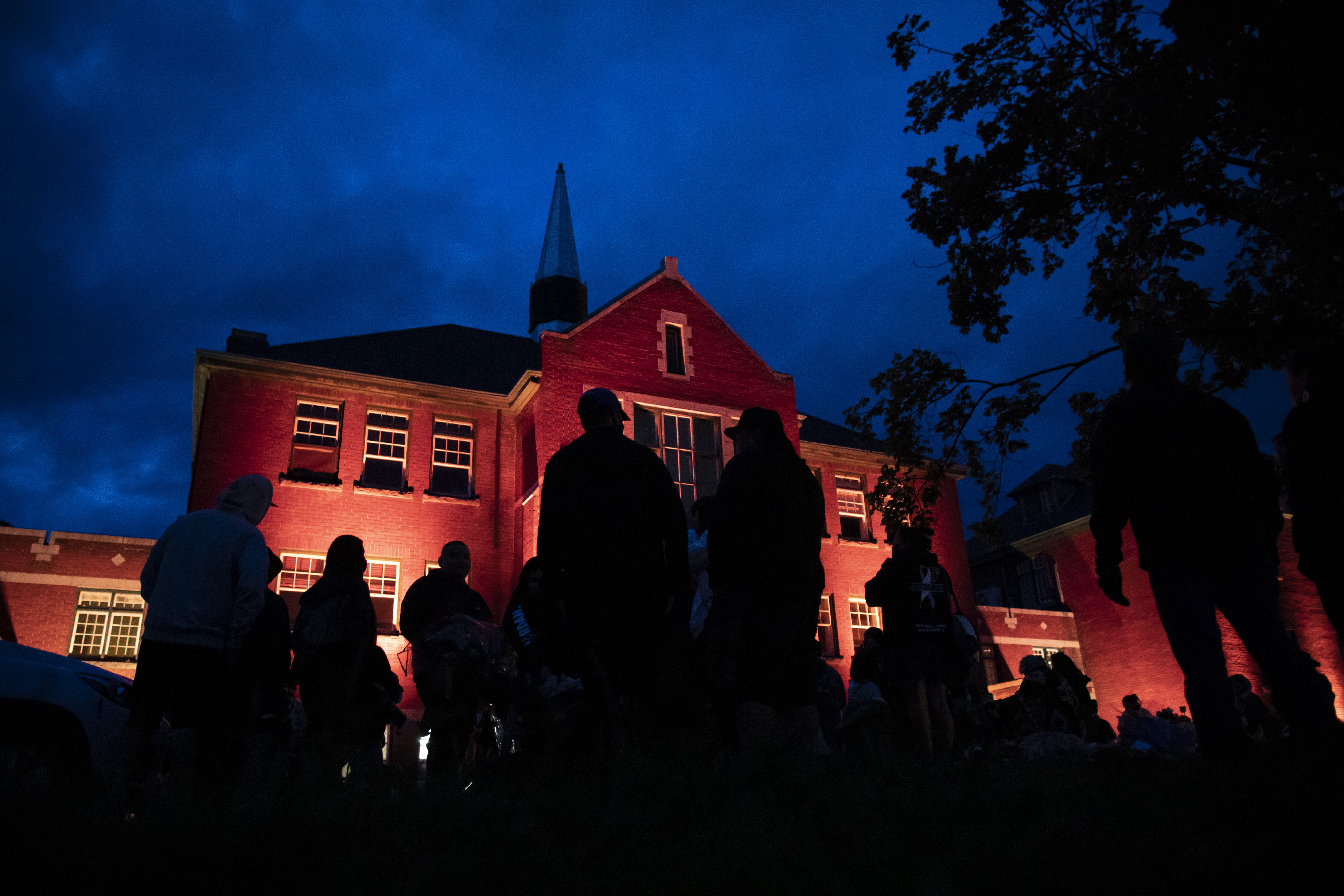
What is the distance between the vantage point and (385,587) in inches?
658

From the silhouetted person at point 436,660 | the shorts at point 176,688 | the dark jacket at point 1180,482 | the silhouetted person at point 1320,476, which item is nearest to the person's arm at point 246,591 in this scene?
the shorts at point 176,688

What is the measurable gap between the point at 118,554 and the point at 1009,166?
17.1 meters

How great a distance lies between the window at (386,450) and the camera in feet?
58.5

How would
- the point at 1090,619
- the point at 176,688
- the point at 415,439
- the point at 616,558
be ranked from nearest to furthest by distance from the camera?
the point at 616,558, the point at 176,688, the point at 415,439, the point at 1090,619

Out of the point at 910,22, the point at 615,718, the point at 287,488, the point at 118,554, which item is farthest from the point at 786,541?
the point at 118,554

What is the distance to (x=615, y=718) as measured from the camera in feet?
12.3

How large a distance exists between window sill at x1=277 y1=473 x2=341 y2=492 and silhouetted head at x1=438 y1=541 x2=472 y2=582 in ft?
38.5

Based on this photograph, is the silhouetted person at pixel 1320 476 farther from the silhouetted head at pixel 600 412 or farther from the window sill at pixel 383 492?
A: the window sill at pixel 383 492

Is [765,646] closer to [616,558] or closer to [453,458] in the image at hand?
[616,558]

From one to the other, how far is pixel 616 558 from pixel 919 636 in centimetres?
359

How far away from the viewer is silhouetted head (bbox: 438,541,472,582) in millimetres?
6105

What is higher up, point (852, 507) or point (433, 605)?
point (852, 507)

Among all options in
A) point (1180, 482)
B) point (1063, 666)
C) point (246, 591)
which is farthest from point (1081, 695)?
point (246, 591)

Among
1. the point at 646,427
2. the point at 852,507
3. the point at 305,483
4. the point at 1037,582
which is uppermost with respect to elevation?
the point at 646,427
